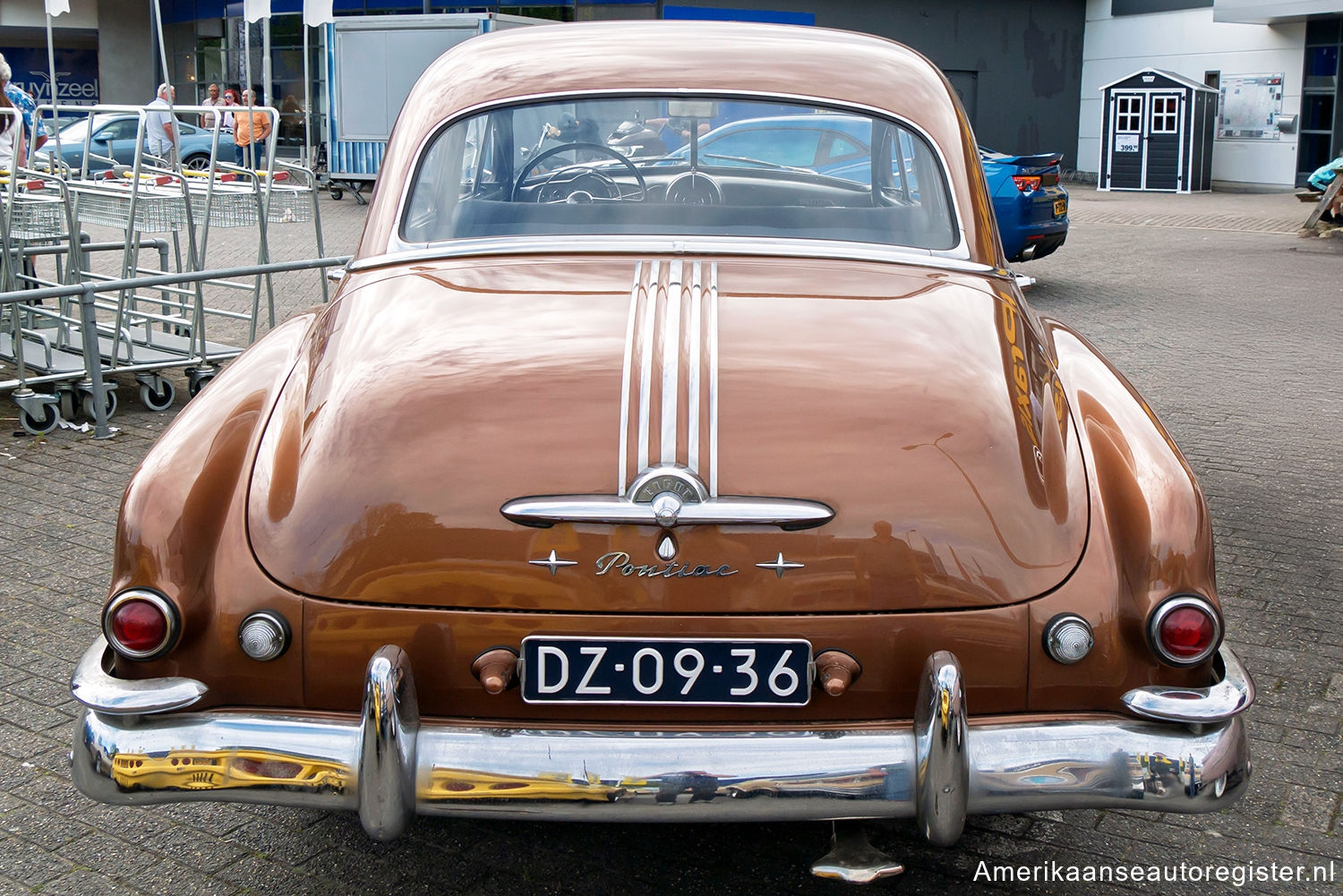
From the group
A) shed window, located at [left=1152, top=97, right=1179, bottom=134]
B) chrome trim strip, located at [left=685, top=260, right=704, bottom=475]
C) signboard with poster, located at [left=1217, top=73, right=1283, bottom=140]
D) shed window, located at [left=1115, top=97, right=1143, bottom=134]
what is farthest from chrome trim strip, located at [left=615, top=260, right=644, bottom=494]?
signboard with poster, located at [left=1217, top=73, right=1283, bottom=140]

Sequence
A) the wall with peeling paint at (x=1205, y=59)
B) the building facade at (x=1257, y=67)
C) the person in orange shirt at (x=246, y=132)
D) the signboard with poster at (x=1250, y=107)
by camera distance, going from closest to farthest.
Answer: the person in orange shirt at (x=246, y=132), the building facade at (x=1257, y=67), the wall with peeling paint at (x=1205, y=59), the signboard with poster at (x=1250, y=107)

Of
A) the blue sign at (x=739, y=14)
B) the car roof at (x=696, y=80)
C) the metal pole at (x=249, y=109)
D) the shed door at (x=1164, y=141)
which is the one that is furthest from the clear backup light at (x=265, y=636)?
the blue sign at (x=739, y=14)

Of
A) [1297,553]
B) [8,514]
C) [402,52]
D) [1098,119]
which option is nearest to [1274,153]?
[1098,119]

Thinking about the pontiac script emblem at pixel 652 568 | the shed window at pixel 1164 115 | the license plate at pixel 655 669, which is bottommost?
the license plate at pixel 655 669

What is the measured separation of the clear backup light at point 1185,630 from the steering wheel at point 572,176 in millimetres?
1916

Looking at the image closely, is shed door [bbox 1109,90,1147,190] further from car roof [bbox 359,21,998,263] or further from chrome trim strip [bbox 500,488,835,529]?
chrome trim strip [bbox 500,488,835,529]

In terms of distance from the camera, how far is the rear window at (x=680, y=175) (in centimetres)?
351

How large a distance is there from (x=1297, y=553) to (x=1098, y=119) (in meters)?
27.7

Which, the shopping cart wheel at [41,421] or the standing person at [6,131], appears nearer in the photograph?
the shopping cart wheel at [41,421]

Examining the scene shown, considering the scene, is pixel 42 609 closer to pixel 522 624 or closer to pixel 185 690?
pixel 185 690

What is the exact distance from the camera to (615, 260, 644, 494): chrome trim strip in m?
2.54

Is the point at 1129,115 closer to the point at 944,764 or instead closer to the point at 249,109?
the point at 249,109

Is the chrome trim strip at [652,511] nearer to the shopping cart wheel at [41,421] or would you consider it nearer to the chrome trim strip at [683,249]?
the chrome trim strip at [683,249]

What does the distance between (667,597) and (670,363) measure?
514 millimetres
